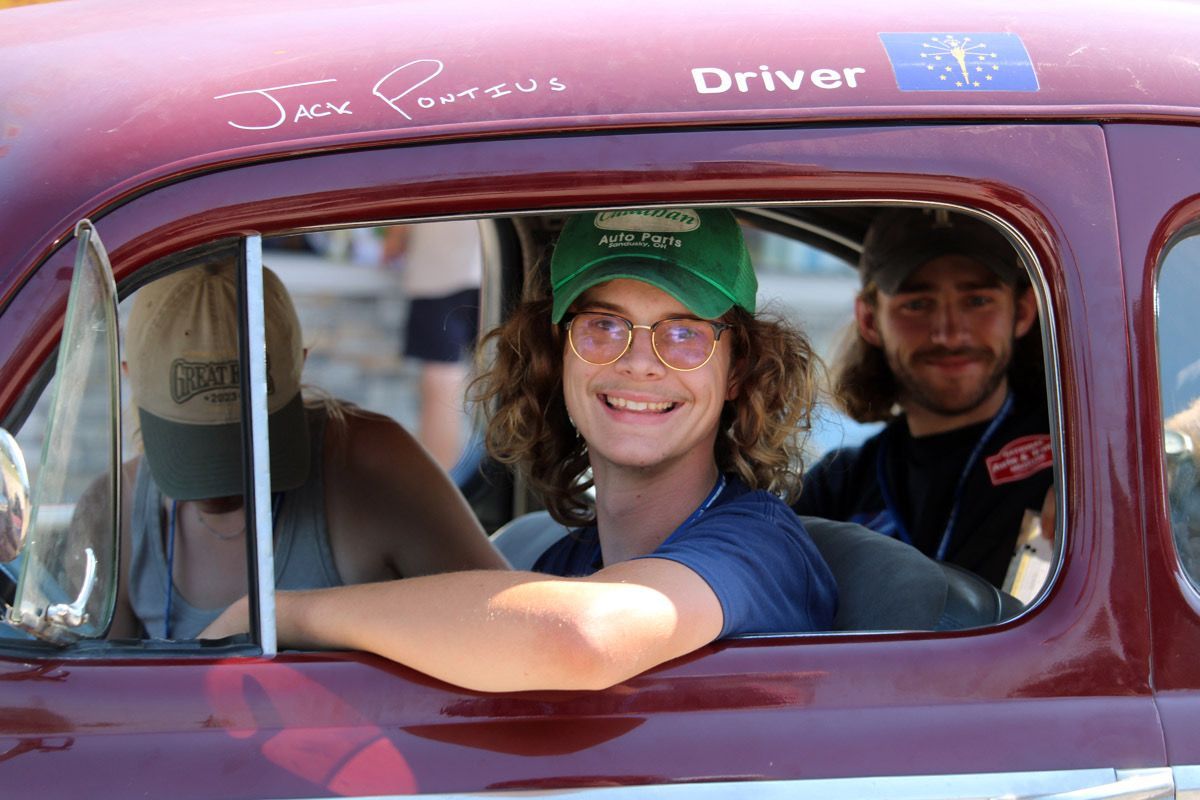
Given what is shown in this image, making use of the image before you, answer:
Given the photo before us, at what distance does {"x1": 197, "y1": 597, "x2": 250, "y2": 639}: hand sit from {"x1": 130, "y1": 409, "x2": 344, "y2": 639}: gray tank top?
1.55ft

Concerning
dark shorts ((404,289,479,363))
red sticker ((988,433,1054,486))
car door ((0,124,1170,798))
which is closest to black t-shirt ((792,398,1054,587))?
red sticker ((988,433,1054,486))

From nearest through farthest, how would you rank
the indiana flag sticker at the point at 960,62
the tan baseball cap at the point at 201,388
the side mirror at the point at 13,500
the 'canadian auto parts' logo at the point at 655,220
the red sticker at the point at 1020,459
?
the side mirror at the point at 13,500 < the indiana flag sticker at the point at 960,62 < the 'canadian auto parts' logo at the point at 655,220 < the tan baseball cap at the point at 201,388 < the red sticker at the point at 1020,459

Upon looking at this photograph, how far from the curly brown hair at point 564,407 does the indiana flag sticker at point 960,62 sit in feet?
1.54

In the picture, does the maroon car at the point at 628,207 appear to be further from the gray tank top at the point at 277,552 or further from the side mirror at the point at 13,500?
the gray tank top at the point at 277,552

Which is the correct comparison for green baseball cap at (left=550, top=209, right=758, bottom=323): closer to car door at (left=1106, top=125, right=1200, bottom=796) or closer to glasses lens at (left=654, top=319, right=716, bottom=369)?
glasses lens at (left=654, top=319, right=716, bottom=369)

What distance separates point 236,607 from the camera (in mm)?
1656

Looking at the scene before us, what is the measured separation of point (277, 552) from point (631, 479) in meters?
0.62

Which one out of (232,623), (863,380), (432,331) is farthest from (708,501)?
(432,331)

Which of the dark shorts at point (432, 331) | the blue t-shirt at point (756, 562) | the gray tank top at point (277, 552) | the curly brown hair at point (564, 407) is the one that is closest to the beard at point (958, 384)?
the curly brown hair at point (564, 407)

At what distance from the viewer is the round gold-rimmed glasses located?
72.5 inches

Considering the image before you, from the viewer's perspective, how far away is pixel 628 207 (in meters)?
1.57

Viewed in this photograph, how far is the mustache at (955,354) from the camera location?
112 inches

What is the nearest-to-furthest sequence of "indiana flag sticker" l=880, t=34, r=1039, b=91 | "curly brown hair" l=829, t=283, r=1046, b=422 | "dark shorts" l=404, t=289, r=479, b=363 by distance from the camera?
"indiana flag sticker" l=880, t=34, r=1039, b=91
"curly brown hair" l=829, t=283, r=1046, b=422
"dark shorts" l=404, t=289, r=479, b=363

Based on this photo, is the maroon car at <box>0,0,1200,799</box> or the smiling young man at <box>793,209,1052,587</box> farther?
the smiling young man at <box>793,209,1052,587</box>
